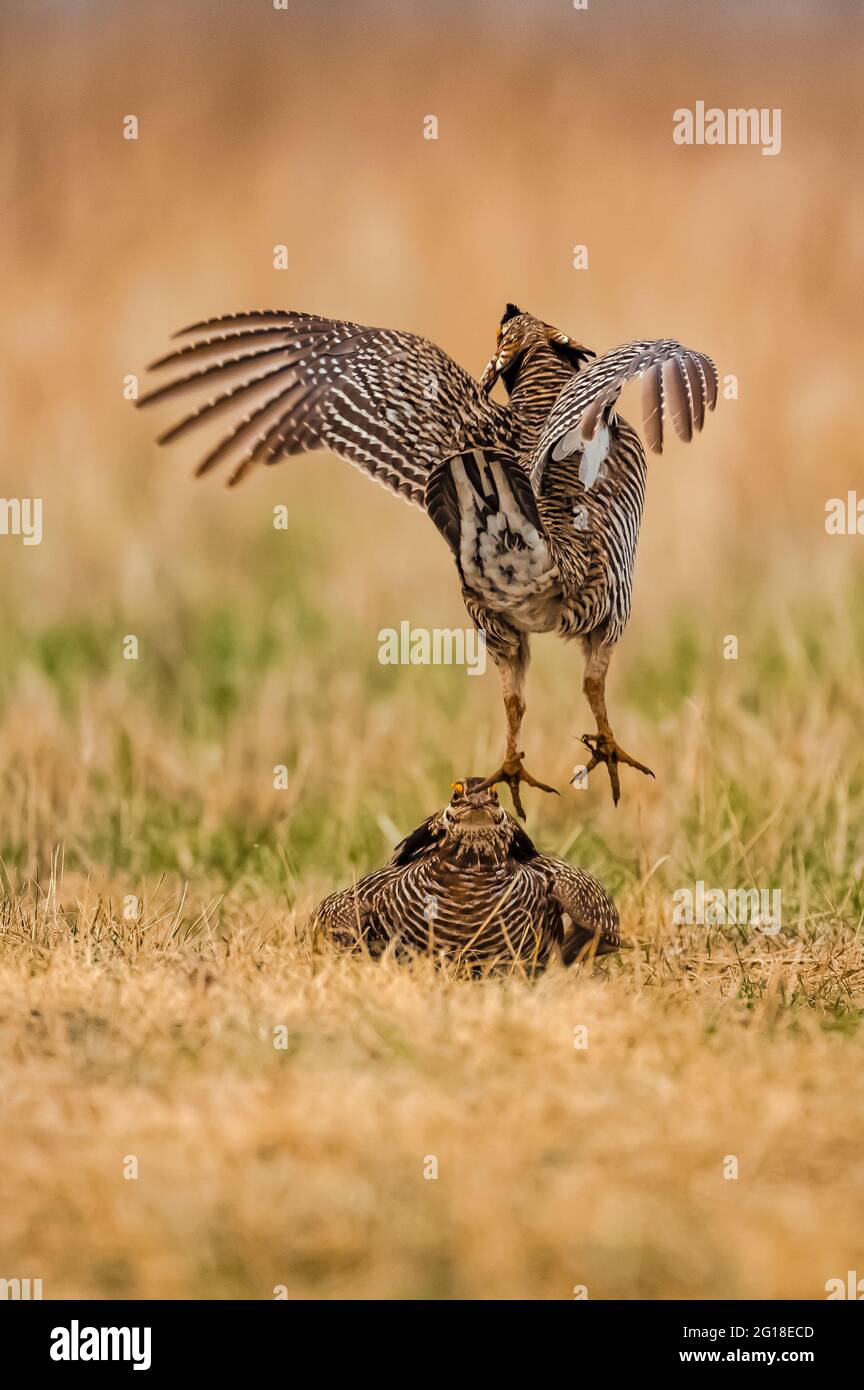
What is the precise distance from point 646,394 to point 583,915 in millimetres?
1695

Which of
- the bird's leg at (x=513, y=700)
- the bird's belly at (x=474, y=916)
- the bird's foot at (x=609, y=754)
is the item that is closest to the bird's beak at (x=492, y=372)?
the bird's leg at (x=513, y=700)

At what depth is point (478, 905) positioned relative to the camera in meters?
5.86

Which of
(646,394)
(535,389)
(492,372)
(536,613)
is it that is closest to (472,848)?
(536,613)

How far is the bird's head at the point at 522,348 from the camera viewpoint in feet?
23.0

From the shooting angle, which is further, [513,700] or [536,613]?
[513,700]

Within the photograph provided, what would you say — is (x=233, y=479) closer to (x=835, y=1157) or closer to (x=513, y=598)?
(x=513, y=598)

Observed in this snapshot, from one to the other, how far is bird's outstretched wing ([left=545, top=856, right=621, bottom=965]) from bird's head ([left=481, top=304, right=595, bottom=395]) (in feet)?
6.49

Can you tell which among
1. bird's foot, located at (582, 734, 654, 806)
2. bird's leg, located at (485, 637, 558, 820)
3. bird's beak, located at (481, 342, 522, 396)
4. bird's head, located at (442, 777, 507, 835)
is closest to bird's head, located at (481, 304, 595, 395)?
bird's beak, located at (481, 342, 522, 396)

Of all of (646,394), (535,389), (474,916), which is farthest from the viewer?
(535,389)

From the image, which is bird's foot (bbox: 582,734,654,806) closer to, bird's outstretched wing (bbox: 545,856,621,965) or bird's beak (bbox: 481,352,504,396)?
bird's outstretched wing (bbox: 545,856,621,965)

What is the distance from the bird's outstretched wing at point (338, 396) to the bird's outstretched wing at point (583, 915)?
1364 millimetres

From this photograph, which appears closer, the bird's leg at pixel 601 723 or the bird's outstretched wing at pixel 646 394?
the bird's outstretched wing at pixel 646 394

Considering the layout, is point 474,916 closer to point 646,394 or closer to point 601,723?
point 601,723

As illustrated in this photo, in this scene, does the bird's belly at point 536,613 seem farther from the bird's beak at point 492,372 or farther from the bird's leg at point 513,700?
the bird's beak at point 492,372
